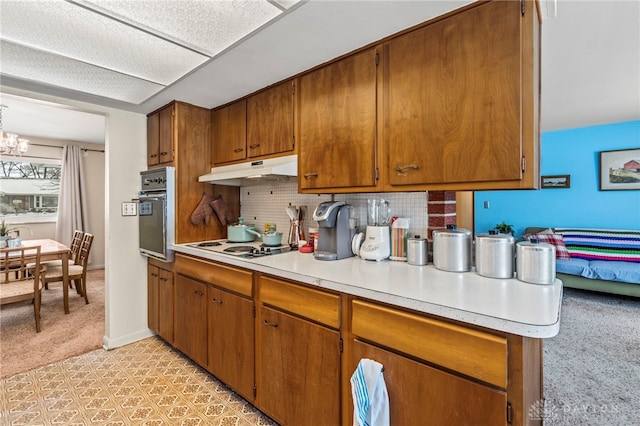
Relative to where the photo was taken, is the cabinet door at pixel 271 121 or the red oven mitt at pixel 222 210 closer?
the cabinet door at pixel 271 121

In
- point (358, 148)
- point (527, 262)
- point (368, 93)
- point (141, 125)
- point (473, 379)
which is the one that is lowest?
point (473, 379)

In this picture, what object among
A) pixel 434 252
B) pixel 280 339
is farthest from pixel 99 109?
pixel 434 252

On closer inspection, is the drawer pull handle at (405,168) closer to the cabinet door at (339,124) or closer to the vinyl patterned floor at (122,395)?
the cabinet door at (339,124)

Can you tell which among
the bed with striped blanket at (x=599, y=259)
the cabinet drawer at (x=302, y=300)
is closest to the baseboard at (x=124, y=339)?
the cabinet drawer at (x=302, y=300)

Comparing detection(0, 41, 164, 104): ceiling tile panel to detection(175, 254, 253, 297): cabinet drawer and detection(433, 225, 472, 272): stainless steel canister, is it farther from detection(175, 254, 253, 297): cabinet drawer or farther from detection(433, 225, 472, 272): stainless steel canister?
detection(433, 225, 472, 272): stainless steel canister

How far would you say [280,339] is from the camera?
61.6 inches

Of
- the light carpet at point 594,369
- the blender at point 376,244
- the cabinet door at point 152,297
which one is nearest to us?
the blender at point 376,244

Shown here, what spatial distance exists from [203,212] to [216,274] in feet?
2.71

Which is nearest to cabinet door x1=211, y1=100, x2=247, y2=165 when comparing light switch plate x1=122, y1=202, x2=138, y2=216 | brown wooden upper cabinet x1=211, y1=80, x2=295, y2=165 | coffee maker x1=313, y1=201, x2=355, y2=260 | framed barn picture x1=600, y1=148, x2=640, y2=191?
brown wooden upper cabinet x1=211, y1=80, x2=295, y2=165

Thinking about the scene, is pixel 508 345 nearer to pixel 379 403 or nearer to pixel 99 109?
pixel 379 403

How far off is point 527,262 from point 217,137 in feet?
8.16

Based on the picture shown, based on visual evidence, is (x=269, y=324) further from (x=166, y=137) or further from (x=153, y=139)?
(x=153, y=139)

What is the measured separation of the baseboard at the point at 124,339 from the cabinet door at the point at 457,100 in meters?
2.69

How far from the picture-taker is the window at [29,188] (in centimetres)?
493
